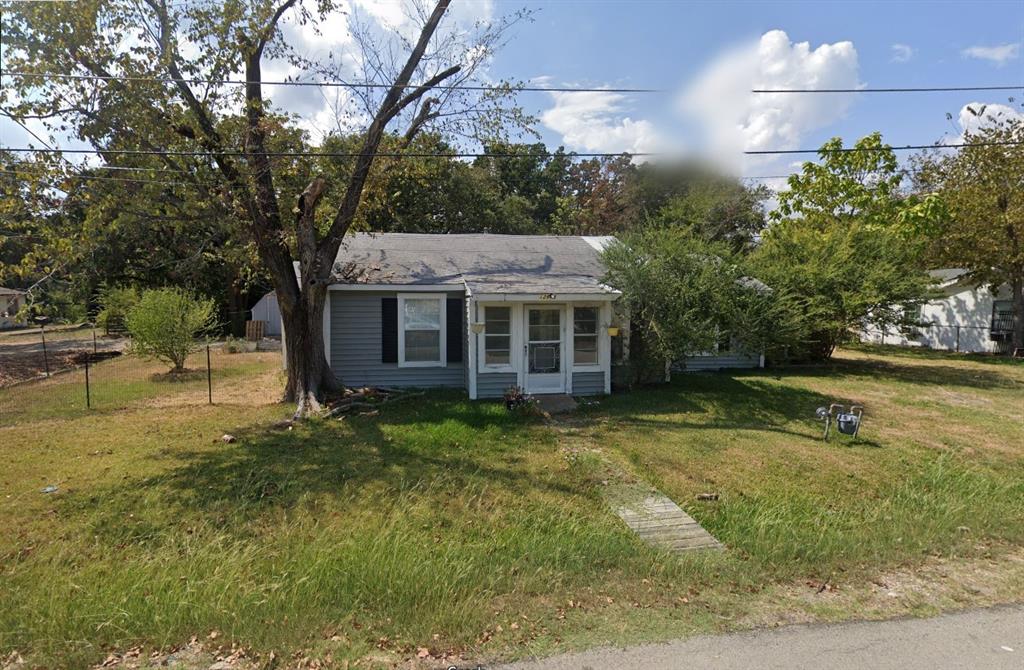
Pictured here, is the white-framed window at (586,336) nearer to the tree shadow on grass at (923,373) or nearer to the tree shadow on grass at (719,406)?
the tree shadow on grass at (719,406)

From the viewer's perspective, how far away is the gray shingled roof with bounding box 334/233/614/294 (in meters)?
11.5

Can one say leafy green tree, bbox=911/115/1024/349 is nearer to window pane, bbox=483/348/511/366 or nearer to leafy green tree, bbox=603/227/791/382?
leafy green tree, bbox=603/227/791/382

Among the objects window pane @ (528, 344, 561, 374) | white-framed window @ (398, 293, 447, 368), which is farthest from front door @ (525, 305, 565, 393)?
white-framed window @ (398, 293, 447, 368)

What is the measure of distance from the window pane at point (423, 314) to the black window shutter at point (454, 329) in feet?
0.75

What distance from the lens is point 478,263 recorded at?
13.2 meters

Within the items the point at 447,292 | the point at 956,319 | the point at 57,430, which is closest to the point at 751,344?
the point at 447,292

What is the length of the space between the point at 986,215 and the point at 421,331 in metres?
20.4

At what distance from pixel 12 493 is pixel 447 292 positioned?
7.49m

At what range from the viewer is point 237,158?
31.7ft

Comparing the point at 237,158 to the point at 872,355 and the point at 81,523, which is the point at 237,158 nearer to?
the point at 81,523

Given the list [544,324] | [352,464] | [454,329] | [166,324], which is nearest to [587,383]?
[544,324]

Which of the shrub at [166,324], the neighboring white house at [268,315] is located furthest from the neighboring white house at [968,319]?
the neighboring white house at [268,315]

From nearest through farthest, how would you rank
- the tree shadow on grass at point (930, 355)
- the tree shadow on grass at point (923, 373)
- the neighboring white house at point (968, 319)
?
the tree shadow on grass at point (923, 373)
the tree shadow on grass at point (930, 355)
the neighboring white house at point (968, 319)

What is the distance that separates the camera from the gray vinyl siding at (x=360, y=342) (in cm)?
1161
